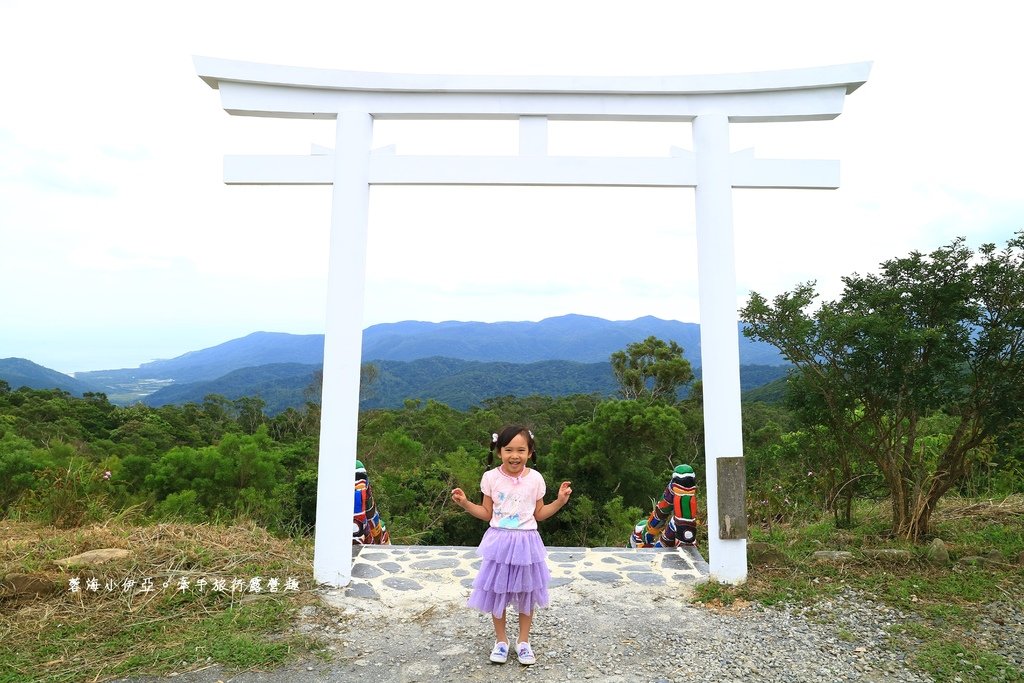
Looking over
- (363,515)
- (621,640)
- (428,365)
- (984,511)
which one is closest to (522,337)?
(428,365)

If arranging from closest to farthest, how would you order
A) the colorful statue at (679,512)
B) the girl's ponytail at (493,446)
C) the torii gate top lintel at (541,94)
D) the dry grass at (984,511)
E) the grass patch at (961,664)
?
the grass patch at (961,664), the girl's ponytail at (493,446), the torii gate top lintel at (541,94), the colorful statue at (679,512), the dry grass at (984,511)

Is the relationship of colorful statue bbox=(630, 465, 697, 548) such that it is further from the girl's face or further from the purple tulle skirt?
the girl's face

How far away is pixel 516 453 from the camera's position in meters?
3.07

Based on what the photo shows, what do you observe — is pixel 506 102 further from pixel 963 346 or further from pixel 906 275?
pixel 963 346

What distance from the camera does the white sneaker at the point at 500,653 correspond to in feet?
10.3

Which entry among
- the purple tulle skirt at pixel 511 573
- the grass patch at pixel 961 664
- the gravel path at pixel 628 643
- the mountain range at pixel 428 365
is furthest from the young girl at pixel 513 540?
the mountain range at pixel 428 365

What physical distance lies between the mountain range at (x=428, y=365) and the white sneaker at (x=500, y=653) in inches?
527

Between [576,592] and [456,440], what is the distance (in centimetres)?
892

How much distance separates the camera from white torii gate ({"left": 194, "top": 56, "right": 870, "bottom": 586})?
4164 mm

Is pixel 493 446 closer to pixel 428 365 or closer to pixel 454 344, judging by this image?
pixel 428 365

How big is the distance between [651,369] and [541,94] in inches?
390

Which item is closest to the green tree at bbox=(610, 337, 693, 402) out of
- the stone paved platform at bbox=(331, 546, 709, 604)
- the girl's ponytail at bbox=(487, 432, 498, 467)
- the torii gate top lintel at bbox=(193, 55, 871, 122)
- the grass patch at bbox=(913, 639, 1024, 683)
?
the stone paved platform at bbox=(331, 546, 709, 604)

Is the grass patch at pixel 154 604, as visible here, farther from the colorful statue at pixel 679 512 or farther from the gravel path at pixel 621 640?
the colorful statue at pixel 679 512

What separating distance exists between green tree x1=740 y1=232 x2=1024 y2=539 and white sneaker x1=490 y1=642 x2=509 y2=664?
2.83m
